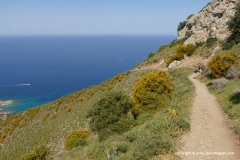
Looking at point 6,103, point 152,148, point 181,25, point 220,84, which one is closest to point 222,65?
point 220,84

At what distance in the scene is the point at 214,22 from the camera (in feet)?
185

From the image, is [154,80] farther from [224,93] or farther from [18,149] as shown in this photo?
[18,149]

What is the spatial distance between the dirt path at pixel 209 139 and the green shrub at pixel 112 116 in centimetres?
793

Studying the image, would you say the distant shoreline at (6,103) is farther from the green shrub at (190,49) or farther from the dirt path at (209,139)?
the dirt path at (209,139)

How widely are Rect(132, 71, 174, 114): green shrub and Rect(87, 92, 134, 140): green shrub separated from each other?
156 cm

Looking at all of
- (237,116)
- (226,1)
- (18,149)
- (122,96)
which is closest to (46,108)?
(18,149)

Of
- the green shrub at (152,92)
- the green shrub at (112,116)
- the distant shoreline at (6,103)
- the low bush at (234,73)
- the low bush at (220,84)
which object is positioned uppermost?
the low bush at (234,73)

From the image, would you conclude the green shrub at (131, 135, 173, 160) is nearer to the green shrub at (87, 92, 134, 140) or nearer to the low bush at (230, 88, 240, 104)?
the low bush at (230, 88, 240, 104)

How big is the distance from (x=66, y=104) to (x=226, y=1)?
4355 centimetres

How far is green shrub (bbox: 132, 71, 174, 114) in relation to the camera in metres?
27.2

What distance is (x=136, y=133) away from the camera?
16469mm

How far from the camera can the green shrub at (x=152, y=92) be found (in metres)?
27.2

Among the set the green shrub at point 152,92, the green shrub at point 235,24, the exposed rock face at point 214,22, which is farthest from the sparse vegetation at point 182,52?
the green shrub at point 152,92

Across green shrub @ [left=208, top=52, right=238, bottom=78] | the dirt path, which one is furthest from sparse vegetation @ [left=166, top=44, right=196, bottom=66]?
the dirt path
